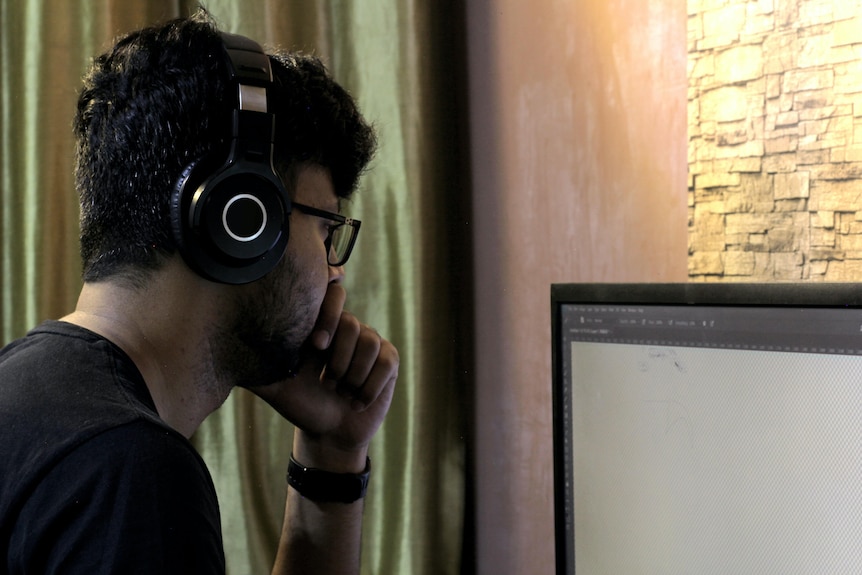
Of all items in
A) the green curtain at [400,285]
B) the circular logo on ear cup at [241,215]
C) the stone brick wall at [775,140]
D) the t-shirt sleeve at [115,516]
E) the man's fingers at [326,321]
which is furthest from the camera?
the green curtain at [400,285]

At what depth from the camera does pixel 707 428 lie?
0.73 m

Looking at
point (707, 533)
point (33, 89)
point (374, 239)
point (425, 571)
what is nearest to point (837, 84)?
point (707, 533)

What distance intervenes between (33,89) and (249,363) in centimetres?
80

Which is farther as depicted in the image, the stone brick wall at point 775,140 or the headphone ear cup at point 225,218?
the stone brick wall at point 775,140

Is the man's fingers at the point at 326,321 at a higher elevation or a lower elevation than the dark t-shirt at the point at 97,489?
higher

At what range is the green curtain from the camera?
4.69 ft

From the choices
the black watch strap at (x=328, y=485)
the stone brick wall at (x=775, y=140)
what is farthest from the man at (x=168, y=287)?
the stone brick wall at (x=775, y=140)

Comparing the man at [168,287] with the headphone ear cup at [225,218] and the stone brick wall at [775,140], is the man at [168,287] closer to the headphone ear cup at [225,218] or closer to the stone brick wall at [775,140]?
the headphone ear cup at [225,218]

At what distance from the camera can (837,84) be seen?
2.87ft

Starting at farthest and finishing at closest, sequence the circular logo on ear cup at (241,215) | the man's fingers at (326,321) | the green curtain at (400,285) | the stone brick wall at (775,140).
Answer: the green curtain at (400,285)
the man's fingers at (326,321)
the stone brick wall at (775,140)
the circular logo on ear cup at (241,215)

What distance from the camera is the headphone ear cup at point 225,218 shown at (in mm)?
734

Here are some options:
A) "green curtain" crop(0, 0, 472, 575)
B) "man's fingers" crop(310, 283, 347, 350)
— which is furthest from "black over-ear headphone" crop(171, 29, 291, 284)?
"green curtain" crop(0, 0, 472, 575)

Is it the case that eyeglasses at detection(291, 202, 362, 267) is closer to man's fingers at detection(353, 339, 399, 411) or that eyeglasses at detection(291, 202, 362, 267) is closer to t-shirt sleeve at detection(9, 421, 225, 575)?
man's fingers at detection(353, 339, 399, 411)

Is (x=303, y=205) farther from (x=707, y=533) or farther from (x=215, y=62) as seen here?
(x=707, y=533)
